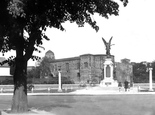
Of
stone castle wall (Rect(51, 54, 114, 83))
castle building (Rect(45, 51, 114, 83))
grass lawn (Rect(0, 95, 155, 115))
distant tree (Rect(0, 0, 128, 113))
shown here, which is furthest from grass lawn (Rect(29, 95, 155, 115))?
stone castle wall (Rect(51, 54, 114, 83))

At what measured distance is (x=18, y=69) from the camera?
1595cm

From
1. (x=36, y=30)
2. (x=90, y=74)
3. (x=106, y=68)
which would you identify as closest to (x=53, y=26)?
(x=36, y=30)

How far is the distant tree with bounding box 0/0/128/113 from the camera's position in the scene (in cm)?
1409

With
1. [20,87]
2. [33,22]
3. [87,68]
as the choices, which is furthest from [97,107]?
[87,68]

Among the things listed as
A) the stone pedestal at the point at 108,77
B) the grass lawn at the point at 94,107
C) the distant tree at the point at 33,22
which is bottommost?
the grass lawn at the point at 94,107

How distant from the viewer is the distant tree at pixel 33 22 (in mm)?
14094

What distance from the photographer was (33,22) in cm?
1495

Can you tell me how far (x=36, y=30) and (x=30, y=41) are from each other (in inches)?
27.2

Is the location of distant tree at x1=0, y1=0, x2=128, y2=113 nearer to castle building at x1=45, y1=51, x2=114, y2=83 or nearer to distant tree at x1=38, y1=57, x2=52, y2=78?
→ castle building at x1=45, y1=51, x2=114, y2=83

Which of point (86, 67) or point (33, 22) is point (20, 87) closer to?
point (33, 22)

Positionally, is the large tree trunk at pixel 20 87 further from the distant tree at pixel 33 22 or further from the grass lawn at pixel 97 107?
the grass lawn at pixel 97 107

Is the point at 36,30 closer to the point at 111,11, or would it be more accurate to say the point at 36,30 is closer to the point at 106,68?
the point at 111,11

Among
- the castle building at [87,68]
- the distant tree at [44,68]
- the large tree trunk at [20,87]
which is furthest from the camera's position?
the distant tree at [44,68]

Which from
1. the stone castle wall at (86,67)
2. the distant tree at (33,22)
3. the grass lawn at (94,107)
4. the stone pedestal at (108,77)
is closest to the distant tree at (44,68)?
the stone castle wall at (86,67)
